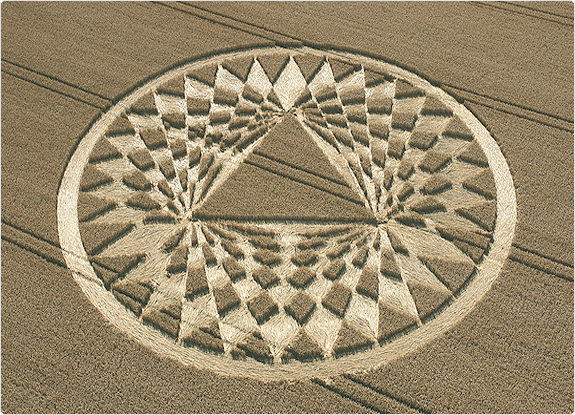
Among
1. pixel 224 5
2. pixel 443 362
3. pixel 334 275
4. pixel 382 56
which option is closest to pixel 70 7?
pixel 224 5

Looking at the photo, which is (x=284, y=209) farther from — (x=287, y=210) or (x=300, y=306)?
(x=300, y=306)

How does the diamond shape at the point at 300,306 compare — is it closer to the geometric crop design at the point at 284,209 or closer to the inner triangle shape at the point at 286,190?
the geometric crop design at the point at 284,209

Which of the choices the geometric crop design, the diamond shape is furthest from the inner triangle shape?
the diamond shape

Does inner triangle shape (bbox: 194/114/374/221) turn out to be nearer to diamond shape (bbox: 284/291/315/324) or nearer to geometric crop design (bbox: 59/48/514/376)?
geometric crop design (bbox: 59/48/514/376)

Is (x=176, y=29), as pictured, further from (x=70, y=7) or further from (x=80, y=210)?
(x=80, y=210)

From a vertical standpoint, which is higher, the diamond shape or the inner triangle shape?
the inner triangle shape

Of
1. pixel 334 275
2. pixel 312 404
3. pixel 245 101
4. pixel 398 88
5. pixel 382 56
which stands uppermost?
pixel 382 56

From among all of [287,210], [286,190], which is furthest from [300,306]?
[286,190]

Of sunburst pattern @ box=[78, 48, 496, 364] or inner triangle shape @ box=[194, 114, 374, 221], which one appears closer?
sunburst pattern @ box=[78, 48, 496, 364]
